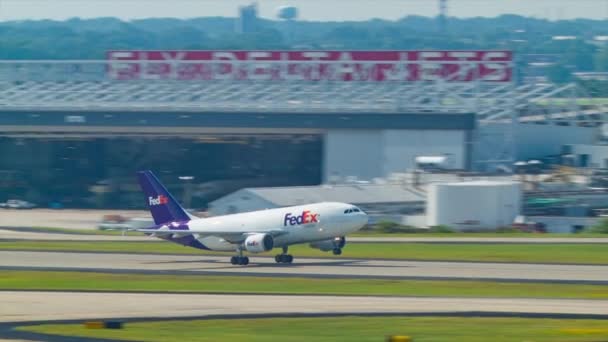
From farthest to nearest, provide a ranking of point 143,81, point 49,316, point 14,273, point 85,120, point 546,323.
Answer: point 143,81 < point 85,120 < point 14,273 < point 49,316 < point 546,323

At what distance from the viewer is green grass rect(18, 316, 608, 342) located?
34656mm

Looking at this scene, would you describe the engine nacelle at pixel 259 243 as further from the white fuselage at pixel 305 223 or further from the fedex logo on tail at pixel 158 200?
the fedex logo on tail at pixel 158 200

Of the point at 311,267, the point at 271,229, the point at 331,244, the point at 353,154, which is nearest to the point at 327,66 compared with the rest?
the point at 353,154

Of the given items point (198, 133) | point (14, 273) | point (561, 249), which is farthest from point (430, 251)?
point (198, 133)

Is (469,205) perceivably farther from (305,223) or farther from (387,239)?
(305,223)

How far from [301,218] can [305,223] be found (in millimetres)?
392

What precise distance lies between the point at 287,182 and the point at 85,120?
24317 mm

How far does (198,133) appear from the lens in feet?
410

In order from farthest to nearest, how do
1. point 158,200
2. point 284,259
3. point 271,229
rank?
point 158,200
point 271,229
point 284,259

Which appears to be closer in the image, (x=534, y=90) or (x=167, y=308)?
(x=167, y=308)

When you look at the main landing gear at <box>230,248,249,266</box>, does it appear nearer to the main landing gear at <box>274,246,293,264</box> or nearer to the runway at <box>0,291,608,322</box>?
the main landing gear at <box>274,246,293,264</box>

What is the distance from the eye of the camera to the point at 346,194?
103 m

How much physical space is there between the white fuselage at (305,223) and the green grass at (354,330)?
945 inches

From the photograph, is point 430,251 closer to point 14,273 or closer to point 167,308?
point 14,273
